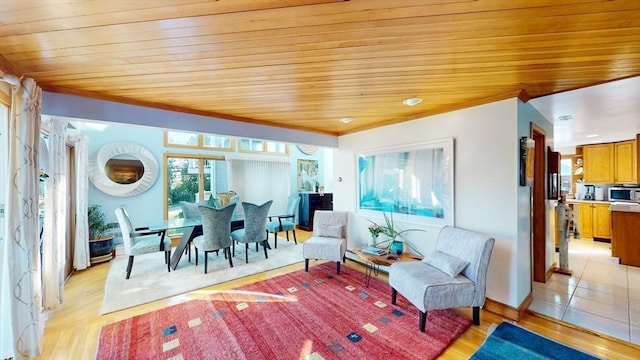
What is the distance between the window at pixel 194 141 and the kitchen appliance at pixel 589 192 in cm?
825

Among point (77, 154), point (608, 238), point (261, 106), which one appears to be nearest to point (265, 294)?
point (261, 106)

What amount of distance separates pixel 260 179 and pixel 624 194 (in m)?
8.16

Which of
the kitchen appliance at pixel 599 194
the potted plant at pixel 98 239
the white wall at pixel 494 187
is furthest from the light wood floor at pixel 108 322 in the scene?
→ the kitchen appliance at pixel 599 194

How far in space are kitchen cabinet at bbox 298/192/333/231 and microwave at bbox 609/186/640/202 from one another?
248 inches

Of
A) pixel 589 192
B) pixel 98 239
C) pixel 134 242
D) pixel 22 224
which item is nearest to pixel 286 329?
pixel 22 224

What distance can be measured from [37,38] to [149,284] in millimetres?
2996

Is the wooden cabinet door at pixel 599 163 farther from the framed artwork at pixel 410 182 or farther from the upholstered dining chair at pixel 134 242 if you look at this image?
the upholstered dining chair at pixel 134 242

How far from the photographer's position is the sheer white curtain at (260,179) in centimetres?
614

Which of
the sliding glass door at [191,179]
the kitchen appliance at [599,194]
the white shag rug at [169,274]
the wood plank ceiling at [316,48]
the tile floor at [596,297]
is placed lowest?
the tile floor at [596,297]

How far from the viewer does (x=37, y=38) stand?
144 centimetres

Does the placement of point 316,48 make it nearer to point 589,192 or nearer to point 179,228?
point 179,228

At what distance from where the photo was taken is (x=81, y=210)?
3.69 m

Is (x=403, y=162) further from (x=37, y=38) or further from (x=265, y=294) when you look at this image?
(x=37, y=38)

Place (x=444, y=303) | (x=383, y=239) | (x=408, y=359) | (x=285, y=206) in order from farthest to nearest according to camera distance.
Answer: (x=285, y=206) < (x=383, y=239) < (x=444, y=303) < (x=408, y=359)
